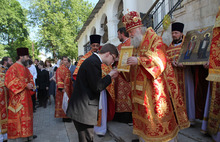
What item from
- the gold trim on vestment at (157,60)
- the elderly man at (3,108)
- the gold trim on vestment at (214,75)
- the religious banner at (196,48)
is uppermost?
the religious banner at (196,48)

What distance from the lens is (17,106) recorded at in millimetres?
4047

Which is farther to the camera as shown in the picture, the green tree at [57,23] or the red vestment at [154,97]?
the green tree at [57,23]

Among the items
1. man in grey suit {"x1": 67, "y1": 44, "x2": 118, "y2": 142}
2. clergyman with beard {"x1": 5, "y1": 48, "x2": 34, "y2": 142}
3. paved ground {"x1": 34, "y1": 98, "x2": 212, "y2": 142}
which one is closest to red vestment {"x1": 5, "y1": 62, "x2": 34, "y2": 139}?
clergyman with beard {"x1": 5, "y1": 48, "x2": 34, "y2": 142}

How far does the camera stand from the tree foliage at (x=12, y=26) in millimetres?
24234

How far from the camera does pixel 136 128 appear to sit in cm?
290

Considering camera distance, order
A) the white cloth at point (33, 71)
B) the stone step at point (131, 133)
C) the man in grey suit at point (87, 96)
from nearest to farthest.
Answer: the man in grey suit at point (87, 96) → the stone step at point (131, 133) → the white cloth at point (33, 71)

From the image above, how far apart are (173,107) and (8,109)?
3574 millimetres

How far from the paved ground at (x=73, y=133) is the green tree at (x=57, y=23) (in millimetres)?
22047

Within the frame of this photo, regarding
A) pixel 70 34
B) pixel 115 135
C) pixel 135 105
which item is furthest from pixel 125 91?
pixel 70 34

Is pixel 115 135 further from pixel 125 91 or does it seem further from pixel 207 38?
pixel 207 38

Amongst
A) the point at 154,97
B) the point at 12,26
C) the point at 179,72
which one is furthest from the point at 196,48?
the point at 12,26

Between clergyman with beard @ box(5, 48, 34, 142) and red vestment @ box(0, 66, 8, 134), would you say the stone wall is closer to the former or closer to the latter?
clergyman with beard @ box(5, 48, 34, 142)

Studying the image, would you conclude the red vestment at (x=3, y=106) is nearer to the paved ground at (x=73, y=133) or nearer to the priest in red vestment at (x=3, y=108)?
the priest in red vestment at (x=3, y=108)

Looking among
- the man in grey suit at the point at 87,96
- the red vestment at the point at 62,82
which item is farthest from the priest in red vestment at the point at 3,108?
the man in grey suit at the point at 87,96
